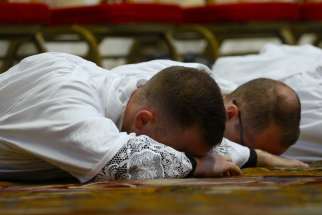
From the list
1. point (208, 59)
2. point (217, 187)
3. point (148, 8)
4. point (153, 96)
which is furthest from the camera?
point (208, 59)

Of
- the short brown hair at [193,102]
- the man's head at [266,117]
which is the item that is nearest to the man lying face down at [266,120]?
the man's head at [266,117]

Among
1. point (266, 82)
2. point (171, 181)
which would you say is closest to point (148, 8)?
point (266, 82)

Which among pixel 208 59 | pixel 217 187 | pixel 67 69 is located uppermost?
pixel 67 69

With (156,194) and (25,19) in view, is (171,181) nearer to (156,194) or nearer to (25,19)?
(156,194)

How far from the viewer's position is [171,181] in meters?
1.45

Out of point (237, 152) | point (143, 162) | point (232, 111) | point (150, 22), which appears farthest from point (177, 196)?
point (150, 22)

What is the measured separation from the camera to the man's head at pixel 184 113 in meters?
1.54

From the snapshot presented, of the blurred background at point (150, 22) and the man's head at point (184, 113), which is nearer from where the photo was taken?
the man's head at point (184, 113)

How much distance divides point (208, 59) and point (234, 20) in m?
0.25

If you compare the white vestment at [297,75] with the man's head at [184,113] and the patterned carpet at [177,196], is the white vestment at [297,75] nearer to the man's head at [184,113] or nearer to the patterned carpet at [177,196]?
the patterned carpet at [177,196]

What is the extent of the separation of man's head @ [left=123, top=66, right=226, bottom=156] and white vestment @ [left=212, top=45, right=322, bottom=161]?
26.6 inches

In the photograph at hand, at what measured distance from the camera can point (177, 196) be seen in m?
1.19

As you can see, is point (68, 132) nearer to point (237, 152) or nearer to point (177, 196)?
point (177, 196)

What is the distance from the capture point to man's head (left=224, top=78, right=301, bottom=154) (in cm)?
190
